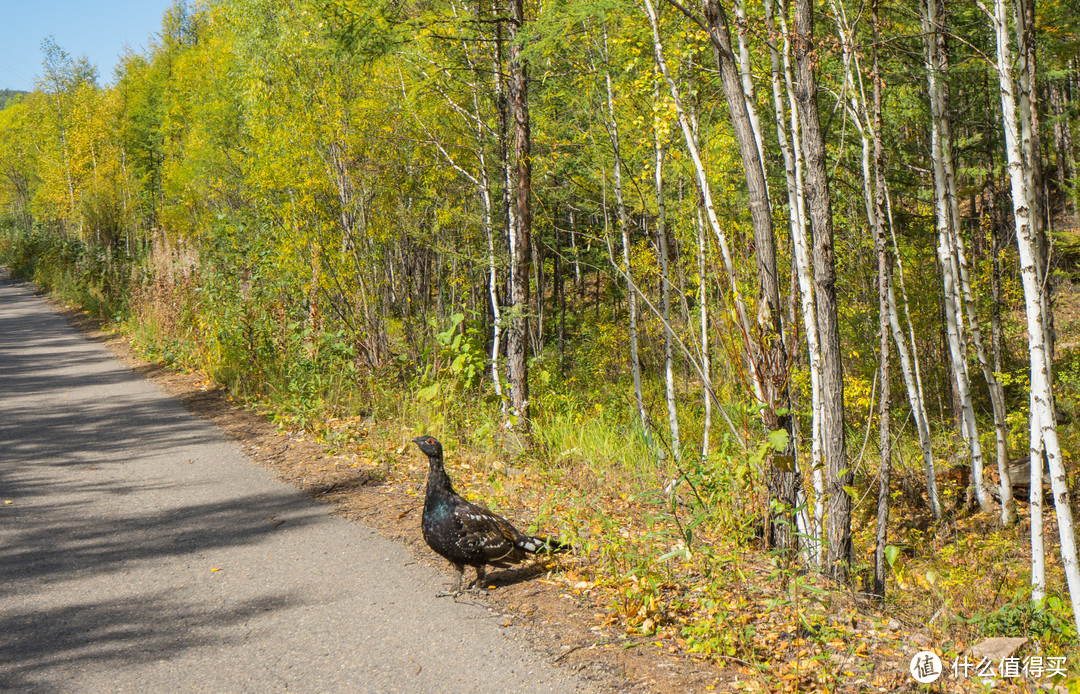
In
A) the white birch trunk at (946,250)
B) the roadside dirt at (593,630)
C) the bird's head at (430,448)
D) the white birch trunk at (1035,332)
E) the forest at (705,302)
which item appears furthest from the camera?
the white birch trunk at (946,250)

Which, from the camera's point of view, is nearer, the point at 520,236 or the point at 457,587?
the point at 457,587

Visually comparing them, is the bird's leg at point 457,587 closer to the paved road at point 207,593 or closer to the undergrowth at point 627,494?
the paved road at point 207,593

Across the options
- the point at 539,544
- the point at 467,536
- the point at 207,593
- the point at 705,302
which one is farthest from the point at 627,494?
the point at 705,302

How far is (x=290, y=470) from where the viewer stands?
7.32 m

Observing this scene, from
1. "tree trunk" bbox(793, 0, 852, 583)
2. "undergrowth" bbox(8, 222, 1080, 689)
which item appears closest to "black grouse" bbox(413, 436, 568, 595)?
"undergrowth" bbox(8, 222, 1080, 689)

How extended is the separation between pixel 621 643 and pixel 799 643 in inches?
35.0

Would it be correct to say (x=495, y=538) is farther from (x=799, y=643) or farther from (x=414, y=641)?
(x=799, y=643)

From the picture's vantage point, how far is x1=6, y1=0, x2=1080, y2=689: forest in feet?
16.8

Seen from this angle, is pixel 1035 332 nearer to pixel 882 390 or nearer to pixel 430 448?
pixel 882 390

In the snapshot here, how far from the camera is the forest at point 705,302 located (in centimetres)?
512

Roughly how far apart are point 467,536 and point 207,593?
5.62 ft

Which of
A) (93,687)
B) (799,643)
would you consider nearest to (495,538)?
(799,643)

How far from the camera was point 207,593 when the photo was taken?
15.2ft

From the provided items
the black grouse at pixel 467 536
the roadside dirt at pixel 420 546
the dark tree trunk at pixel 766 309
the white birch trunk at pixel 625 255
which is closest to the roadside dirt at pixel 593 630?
the roadside dirt at pixel 420 546
